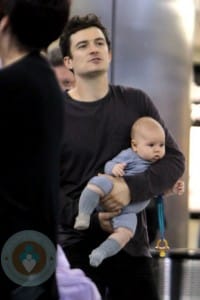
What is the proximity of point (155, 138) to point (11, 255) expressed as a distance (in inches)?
18.2

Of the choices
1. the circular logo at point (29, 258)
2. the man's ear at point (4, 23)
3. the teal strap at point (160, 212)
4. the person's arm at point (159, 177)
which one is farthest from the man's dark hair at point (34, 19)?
the teal strap at point (160, 212)

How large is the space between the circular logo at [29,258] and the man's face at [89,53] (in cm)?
48

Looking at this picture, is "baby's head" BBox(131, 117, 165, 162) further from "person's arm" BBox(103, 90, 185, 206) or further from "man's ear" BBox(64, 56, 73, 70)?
"man's ear" BBox(64, 56, 73, 70)

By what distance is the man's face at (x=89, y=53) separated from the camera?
1.39 meters

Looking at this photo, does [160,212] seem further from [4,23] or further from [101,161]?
[4,23]

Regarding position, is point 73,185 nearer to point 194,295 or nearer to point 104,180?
point 104,180

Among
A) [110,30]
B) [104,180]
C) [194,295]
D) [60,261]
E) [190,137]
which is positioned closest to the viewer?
[60,261]

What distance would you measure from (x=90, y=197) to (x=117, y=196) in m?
0.06

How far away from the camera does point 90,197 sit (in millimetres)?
1319

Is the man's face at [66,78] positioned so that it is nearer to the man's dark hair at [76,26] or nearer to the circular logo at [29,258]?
the man's dark hair at [76,26]

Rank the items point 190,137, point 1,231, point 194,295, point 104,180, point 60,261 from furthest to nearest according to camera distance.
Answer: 1. point 190,137
2. point 194,295
3. point 104,180
4. point 60,261
5. point 1,231

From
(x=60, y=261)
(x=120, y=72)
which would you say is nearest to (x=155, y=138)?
(x=60, y=261)

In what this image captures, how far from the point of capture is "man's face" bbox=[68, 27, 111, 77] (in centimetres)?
139

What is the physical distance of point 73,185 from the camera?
1.37 m
